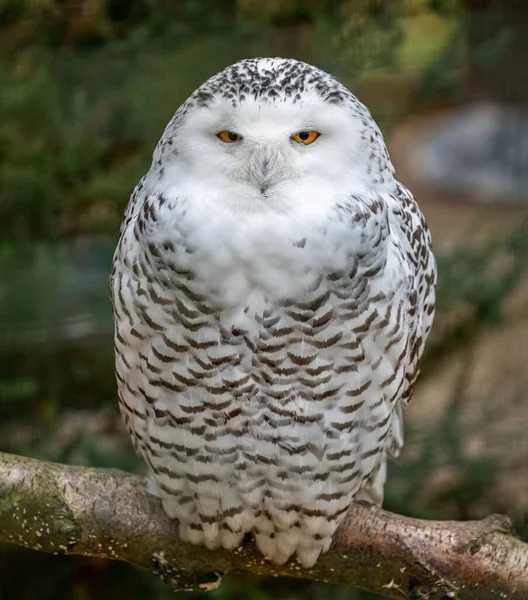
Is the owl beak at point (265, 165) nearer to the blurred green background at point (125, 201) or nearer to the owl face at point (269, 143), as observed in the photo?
the owl face at point (269, 143)

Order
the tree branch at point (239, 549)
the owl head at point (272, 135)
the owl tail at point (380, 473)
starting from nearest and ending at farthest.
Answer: the owl head at point (272, 135) → the tree branch at point (239, 549) → the owl tail at point (380, 473)

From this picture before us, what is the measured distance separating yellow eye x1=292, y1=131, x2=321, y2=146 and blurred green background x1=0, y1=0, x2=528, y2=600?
1.44 m

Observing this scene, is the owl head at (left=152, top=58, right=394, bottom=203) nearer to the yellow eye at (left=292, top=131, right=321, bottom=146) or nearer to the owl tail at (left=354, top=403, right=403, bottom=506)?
the yellow eye at (left=292, top=131, right=321, bottom=146)

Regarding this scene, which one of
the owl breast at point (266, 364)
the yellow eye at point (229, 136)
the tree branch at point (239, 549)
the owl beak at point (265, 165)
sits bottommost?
the tree branch at point (239, 549)

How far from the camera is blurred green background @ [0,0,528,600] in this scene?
2.71 meters

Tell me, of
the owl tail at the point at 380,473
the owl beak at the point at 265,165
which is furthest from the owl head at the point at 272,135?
the owl tail at the point at 380,473

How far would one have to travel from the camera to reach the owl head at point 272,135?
1.29 meters

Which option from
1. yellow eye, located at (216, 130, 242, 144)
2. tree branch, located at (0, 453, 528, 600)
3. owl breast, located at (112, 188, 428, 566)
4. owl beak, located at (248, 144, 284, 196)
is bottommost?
tree branch, located at (0, 453, 528, 600)

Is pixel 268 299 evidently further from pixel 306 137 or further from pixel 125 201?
pixel 125 201

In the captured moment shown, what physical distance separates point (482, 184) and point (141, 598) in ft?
12.1

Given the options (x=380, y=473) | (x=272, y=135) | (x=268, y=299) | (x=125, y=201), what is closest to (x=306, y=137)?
(x=272, y=135)

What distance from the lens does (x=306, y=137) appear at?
4.35 ft

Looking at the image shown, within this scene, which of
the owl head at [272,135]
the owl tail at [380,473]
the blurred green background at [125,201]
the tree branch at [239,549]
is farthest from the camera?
the blurred green background at [125,201]

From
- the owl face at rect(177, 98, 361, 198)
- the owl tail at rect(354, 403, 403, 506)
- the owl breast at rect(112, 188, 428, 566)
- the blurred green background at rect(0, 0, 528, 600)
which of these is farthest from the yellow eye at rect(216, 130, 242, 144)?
the blurred green background at rect(0, 0, 528, 600)
